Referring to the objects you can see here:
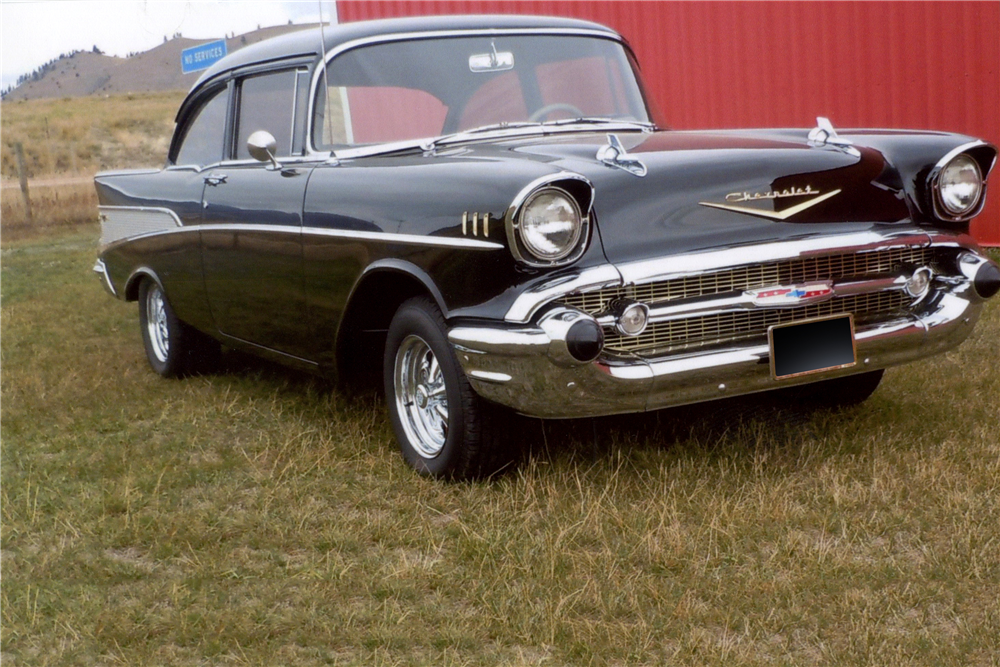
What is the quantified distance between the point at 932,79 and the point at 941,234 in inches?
203

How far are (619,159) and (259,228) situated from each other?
159 centimetres

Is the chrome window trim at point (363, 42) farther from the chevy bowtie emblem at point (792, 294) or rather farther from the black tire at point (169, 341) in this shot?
the chevy bowtie emblem at point (792, 294)

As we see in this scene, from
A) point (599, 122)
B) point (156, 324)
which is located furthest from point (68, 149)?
point (599, 122)

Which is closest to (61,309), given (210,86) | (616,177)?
(210,86)

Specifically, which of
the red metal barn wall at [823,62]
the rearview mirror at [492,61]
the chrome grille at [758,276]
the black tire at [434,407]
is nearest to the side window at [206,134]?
the rearview mirror at [492,61]

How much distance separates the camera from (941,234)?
3.65 meters

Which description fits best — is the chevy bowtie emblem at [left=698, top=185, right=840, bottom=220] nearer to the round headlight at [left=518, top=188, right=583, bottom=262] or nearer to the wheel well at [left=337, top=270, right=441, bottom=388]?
the round headlight at [left=518, top=188, right=583, bottom=262]

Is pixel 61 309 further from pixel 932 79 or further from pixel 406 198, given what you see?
pixel 932 79

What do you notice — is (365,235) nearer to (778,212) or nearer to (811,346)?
(778,212)

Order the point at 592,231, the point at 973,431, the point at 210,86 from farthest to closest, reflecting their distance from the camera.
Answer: the point at 210,86 < the point at 973,431 < the point at 592,231

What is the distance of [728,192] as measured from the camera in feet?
11.0

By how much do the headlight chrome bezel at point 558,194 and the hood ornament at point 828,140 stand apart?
0.92 m

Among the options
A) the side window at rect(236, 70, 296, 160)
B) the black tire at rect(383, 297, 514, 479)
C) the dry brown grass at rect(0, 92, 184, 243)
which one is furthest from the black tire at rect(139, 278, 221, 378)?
the dry brown grass at rect(0, 92, 184, 243)

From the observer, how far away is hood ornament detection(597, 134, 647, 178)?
3328mm
